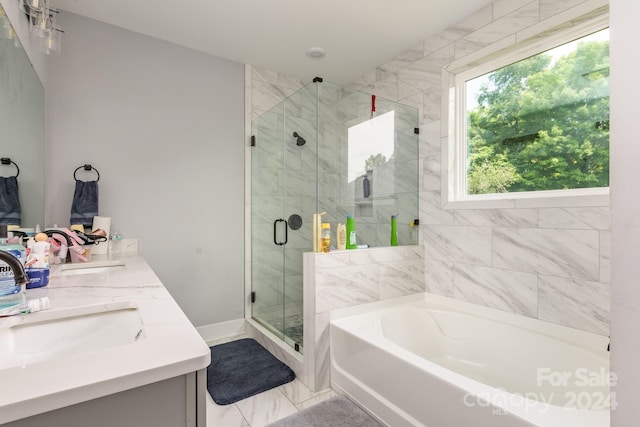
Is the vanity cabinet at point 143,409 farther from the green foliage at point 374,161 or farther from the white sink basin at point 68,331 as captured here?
the green foliage at point 374,161

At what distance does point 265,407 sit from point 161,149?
2084mm

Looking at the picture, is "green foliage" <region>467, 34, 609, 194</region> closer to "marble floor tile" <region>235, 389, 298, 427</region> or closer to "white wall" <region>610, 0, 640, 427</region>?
"white wall" <region>610, 0, 640, 427</region>

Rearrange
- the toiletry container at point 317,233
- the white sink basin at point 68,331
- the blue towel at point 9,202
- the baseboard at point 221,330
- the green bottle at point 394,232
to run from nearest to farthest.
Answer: the white sink basin at point 68,331 < the blue towel at point 9,202 < the toiletry container at point 317,233 < the green bottle at point 394,232 < the baseboard at point 221,330

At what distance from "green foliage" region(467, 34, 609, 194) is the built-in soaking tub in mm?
893

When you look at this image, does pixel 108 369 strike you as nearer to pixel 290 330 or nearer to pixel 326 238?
pixel 326 238

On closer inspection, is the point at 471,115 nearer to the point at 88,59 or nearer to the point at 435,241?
the point at 435,241

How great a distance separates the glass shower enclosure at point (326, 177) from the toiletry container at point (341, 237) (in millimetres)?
64

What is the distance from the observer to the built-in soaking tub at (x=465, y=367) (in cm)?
121

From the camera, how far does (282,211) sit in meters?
2.59

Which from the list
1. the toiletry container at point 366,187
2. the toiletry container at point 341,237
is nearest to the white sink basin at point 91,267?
the toiletry container at point 341,237

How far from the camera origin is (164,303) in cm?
108

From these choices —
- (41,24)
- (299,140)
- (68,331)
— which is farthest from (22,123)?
(299,140)

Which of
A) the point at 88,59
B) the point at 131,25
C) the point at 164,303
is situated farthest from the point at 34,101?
the point at 164,303

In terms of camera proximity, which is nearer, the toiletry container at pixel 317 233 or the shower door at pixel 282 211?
the toiletry container at pixel 317 233
